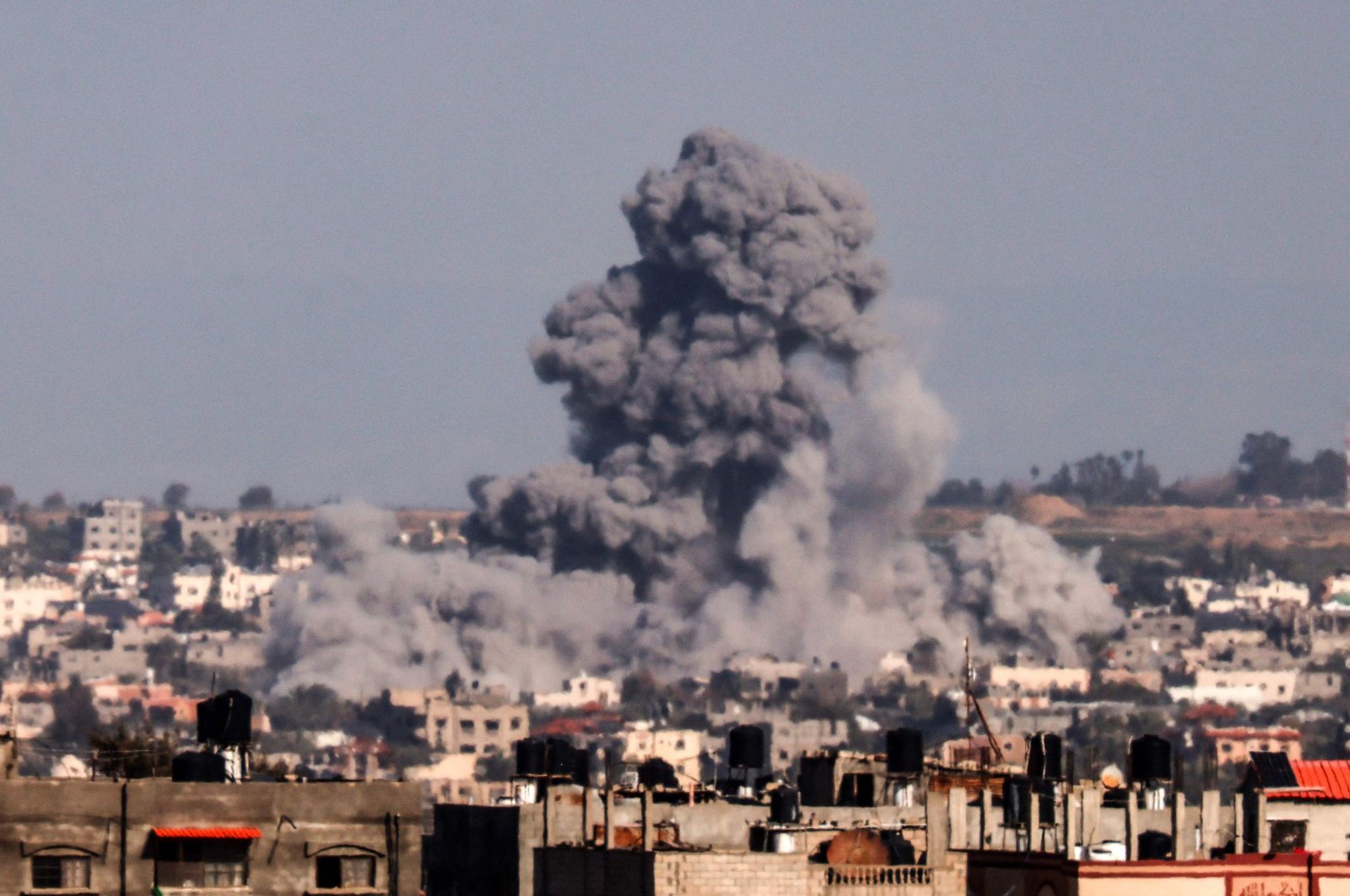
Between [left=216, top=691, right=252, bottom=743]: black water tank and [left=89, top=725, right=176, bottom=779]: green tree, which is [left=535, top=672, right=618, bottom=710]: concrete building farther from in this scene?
[left=216, top=691, right=252, bottom=743]: black water tank

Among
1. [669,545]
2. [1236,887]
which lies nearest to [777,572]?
[669,545]

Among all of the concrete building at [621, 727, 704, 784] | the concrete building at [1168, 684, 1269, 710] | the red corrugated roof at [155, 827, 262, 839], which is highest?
the concrete building at [1168, 684, 1269, 710]

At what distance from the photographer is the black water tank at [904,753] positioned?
4944cm

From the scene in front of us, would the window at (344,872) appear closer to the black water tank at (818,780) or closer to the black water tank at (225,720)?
the black water tank at (225,720)

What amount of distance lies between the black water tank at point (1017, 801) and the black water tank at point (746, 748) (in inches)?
237

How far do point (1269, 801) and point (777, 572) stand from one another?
139056 millimetres

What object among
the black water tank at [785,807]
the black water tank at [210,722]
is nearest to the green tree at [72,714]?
the black water tank at [785,807]

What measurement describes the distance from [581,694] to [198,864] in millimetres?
140463

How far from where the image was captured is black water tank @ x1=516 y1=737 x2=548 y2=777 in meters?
48.7

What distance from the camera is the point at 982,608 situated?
191 meters

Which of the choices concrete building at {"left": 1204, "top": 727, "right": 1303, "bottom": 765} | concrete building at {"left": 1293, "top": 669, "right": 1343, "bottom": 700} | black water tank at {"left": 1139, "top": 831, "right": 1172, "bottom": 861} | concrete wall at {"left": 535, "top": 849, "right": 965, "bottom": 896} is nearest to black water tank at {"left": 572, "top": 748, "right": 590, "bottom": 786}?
black water tank at {"left": 1139, "top": 831, "right": 1172, "bottom": 861}

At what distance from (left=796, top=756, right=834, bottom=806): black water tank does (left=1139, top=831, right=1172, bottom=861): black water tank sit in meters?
7.38

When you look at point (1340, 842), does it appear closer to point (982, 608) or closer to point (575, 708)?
point (575, 708)

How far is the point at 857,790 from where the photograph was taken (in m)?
50.7
